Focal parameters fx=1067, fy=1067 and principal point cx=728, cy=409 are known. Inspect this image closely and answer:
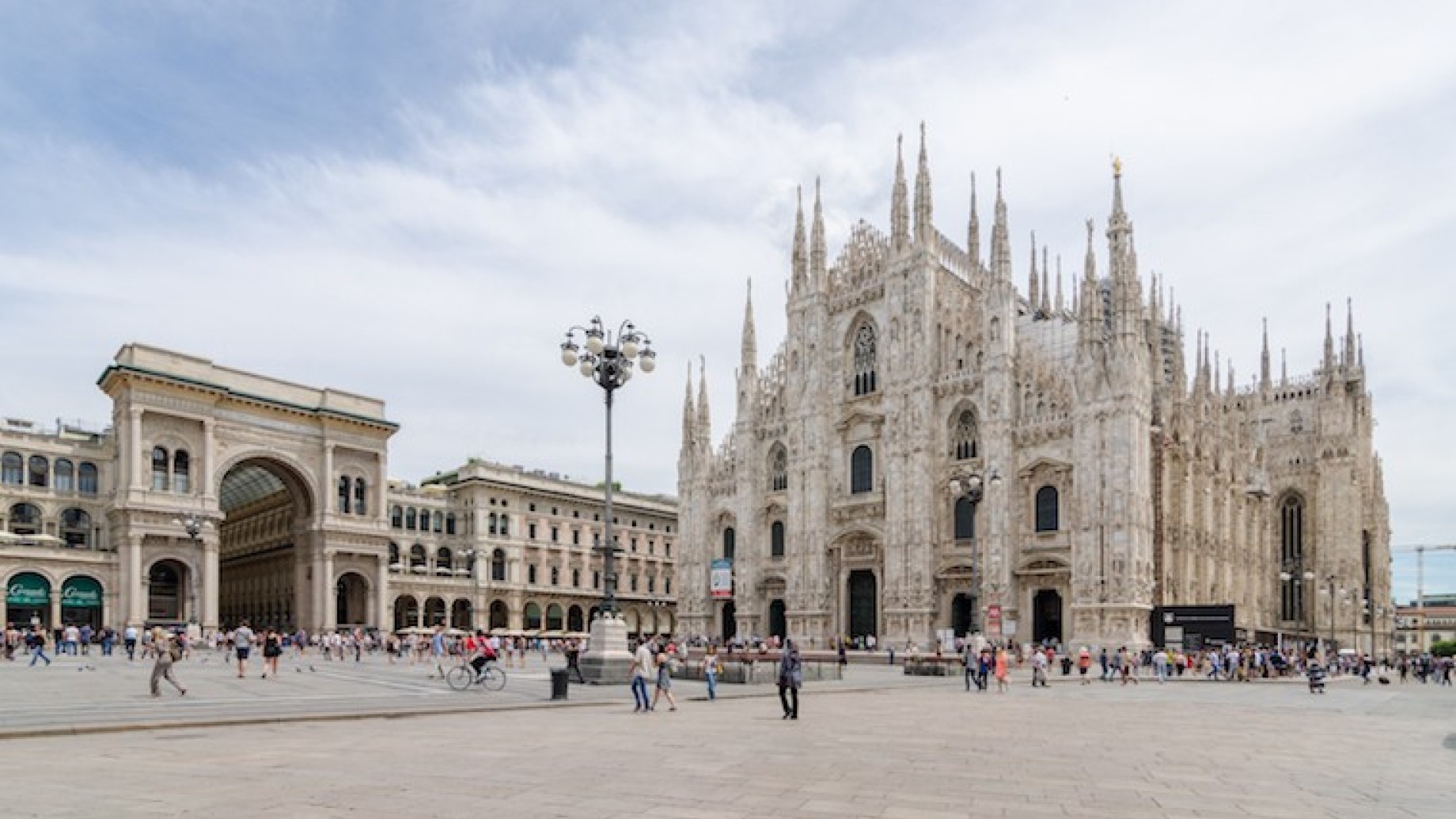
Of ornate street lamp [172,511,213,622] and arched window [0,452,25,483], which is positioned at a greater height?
arched window [0,452,25,483]

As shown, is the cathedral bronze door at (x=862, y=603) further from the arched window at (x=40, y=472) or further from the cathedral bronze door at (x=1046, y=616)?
the arched window at (x=40, y=472)

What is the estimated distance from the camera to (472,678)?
79.8 feet

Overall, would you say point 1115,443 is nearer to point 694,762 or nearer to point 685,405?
point 685,405

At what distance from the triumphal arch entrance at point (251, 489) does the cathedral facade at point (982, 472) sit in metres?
20.0

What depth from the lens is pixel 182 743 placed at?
13.4 metres

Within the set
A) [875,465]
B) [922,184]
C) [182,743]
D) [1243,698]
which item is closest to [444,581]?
[875,465]

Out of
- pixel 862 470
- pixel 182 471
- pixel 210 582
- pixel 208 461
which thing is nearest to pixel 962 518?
pixel 862 470

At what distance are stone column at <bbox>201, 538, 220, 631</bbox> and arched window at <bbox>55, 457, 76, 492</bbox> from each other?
948 cm

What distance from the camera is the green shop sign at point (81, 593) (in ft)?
179

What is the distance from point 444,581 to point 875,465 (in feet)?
109

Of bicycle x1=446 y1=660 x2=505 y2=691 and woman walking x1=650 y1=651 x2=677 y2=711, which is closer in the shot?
woman walking x1=650 y1=651 x2=677 y2=711

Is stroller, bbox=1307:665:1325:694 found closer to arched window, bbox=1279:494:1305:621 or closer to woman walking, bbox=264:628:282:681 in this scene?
woman walking, bbox=264:628:282:681

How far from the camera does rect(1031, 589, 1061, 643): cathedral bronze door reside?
50.2 meters

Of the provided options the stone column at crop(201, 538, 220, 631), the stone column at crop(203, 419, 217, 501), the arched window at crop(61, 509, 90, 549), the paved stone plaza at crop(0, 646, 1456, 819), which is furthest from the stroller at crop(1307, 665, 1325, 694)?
the arched window at crop(61, 509, 90, 549)
